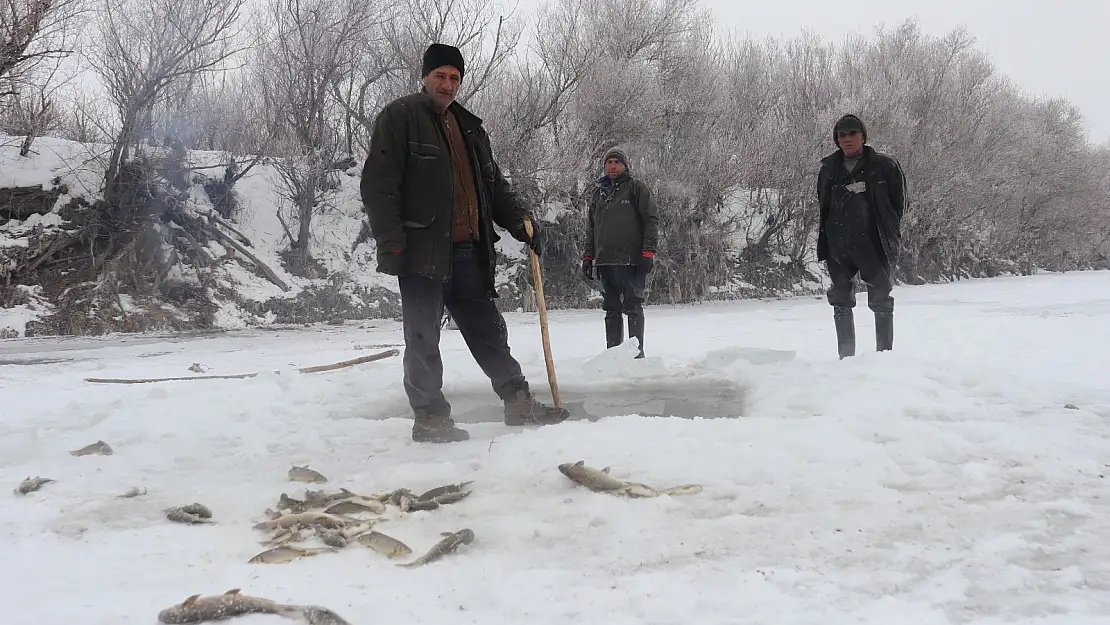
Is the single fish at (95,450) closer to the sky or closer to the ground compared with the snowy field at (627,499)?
closer to the sky

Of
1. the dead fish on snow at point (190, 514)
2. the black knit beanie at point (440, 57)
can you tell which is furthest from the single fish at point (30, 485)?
the black knit beanie at point (440, 57)

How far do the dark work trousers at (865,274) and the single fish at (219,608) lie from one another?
Result: 4244mm

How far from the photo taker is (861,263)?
4984mm

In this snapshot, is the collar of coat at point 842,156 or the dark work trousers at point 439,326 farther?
the collar of coat at point 842,156

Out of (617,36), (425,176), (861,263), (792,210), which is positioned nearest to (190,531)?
(425,176)

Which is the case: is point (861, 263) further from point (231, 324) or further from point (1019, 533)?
point (231, 324)

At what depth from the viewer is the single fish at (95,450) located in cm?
313

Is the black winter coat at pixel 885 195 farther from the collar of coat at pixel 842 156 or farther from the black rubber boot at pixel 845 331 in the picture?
the black rubber boot at pixel 845 331

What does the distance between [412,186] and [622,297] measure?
285 cm

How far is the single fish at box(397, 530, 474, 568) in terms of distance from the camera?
199cm

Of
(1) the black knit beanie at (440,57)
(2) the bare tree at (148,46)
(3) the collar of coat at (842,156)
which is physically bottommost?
(3) the collar of coat at (842,156)

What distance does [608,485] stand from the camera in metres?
2.50

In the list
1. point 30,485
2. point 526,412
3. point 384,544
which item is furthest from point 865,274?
point 30,485

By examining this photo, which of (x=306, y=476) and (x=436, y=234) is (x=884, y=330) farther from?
(x=306, y=476)
